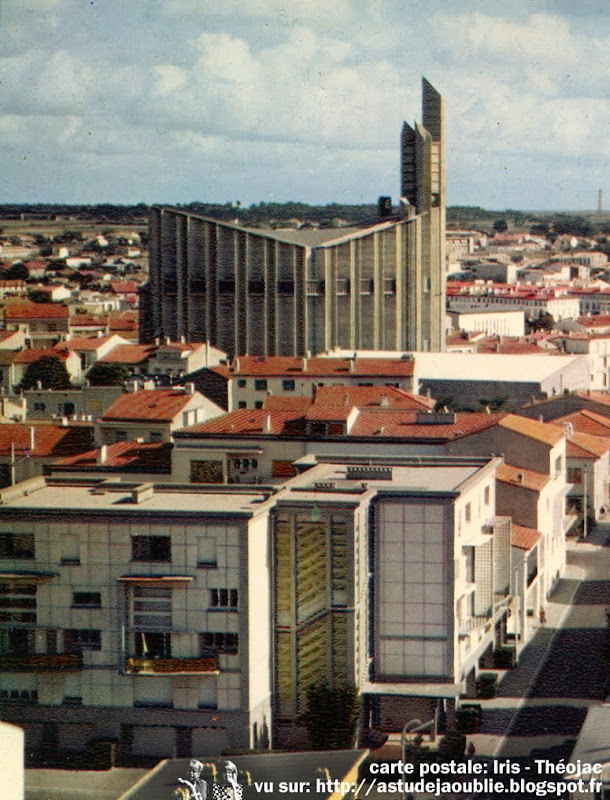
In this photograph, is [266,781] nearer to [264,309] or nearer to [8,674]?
[8,674]

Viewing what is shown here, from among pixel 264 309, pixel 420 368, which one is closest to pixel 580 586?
pixel 420 368

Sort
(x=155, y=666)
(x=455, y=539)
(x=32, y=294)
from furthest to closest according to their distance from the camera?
(x=32, y=294) → (x=455, y=539) → (x=155, y=666)

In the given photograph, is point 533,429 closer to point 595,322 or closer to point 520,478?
Answer: point 520,478

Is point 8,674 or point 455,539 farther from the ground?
point 455,539

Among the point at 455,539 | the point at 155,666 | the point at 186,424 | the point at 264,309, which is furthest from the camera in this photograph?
the point at 264,309

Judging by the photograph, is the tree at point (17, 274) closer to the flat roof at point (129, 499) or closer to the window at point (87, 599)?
the flat roof at point (129, 499)

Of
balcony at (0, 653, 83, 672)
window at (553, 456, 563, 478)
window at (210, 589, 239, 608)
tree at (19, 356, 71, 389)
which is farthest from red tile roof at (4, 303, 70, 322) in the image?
window at (210, 589, 239, 608)

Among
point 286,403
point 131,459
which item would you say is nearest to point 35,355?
point 286,403
